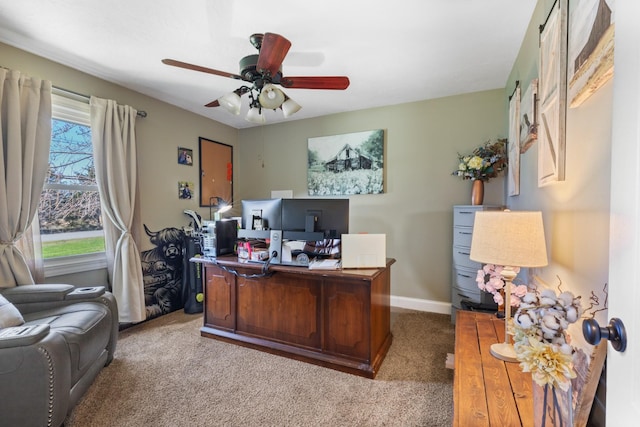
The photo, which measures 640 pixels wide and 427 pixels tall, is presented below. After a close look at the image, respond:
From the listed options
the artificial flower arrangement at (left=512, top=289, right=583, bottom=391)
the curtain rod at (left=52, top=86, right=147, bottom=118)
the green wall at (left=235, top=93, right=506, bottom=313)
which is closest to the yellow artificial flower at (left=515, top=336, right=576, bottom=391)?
the artificial flower arrangement at (left=512, top=289, right=583, bottom=391)

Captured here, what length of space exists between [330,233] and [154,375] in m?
1.77

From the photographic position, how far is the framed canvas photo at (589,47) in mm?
878

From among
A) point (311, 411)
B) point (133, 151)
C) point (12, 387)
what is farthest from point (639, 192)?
point (133, 151)

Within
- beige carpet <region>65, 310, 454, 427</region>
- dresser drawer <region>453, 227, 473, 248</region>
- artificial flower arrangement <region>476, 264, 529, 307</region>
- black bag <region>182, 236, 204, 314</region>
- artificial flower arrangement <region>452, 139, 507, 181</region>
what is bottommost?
beige carpet <region>65, 310, 454, 427</region>

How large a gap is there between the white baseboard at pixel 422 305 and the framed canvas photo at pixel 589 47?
9.03 ft

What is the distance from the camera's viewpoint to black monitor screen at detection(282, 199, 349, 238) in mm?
2496

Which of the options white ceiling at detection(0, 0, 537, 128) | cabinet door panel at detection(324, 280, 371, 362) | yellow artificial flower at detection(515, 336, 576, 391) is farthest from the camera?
cabinet door panel at detection(324, 280, 371, 362)

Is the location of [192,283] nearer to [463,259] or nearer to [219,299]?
[219,299]

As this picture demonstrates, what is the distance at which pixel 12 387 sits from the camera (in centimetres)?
142

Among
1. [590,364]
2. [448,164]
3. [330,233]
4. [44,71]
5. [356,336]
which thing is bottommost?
[356,336]

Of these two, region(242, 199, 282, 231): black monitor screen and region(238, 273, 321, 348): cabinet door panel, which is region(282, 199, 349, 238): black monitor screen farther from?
region(238, 273, 321, 348): cabinet door panel

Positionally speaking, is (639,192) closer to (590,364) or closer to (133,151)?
(590,364)

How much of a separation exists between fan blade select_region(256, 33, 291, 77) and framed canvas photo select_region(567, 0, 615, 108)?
4.49 feet

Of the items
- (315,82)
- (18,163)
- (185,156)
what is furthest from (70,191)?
(315,82)
